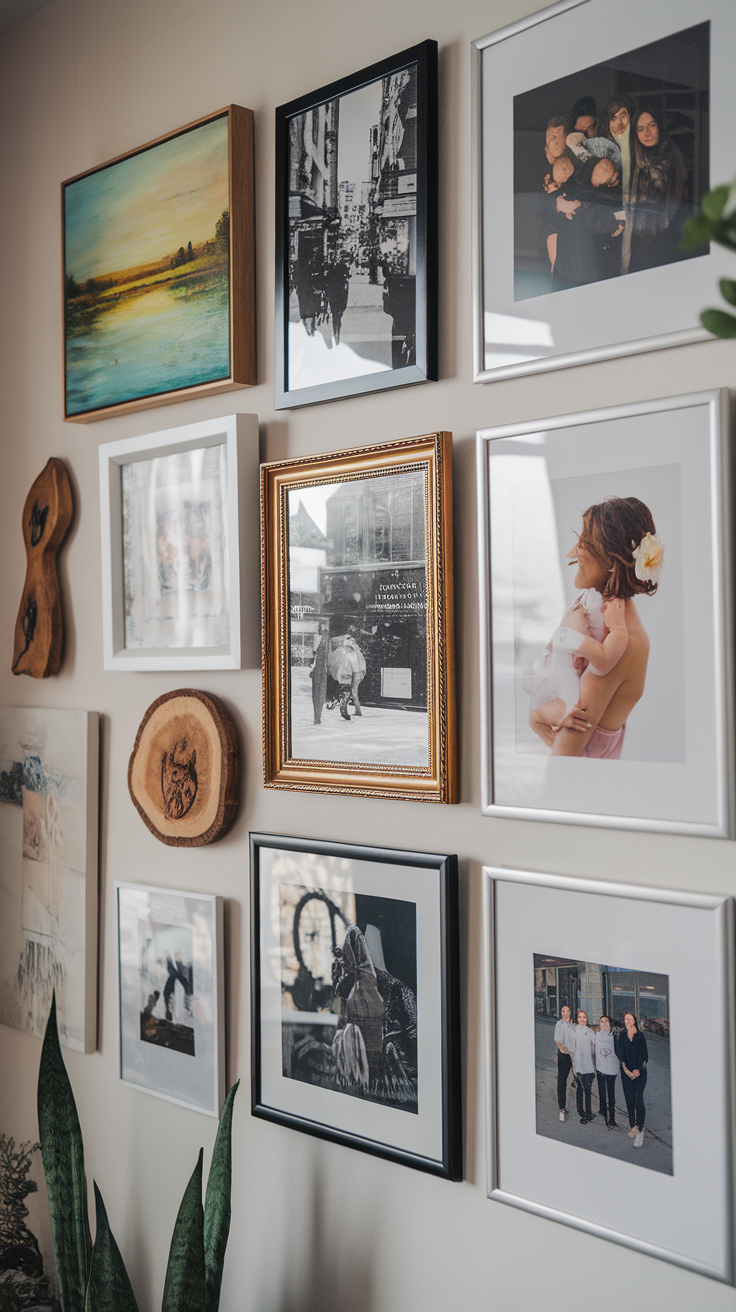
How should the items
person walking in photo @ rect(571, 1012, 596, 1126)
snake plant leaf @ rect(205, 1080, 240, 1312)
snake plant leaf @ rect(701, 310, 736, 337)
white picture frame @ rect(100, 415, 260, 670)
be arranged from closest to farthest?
snake plant leaf @ rect(701, 310, 736, 337), person walking in photo @ rect(571, 1012, 596, 1126), snake plant leaf @ rect(205, 1080, 240, 1312), white picture frame @ rect(100, 415, 260, 670)

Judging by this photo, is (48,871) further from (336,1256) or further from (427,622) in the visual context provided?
(427,622)

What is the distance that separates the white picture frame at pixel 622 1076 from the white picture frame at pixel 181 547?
1.88 feet

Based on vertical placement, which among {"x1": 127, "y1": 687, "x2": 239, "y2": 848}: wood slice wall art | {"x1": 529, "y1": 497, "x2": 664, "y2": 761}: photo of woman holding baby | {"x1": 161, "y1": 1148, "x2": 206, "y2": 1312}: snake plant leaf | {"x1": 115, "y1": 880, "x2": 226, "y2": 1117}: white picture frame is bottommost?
{"x1": 161, "y1": 1148, "x2": 206, "y2": 1312}: snake plant leaf

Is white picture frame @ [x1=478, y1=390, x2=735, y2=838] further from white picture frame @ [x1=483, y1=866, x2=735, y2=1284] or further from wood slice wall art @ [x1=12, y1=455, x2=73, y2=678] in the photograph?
wood slice wall art @ [x1=12, y1=455, x2=73, y2=678]

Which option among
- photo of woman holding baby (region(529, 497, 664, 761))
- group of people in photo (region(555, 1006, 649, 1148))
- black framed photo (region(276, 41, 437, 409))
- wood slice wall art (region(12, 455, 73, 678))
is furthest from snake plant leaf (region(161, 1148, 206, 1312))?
black framed photo (region(276, 41, 437, 409))

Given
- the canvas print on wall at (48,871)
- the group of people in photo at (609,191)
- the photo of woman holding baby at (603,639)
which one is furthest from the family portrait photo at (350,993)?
the group of people in photo at (609,191)

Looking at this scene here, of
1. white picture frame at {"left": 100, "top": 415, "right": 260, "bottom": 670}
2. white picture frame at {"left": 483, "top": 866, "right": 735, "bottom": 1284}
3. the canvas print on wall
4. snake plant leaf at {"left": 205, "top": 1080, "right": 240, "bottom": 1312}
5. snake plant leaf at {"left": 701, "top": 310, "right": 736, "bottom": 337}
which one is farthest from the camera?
the canvas print on wall

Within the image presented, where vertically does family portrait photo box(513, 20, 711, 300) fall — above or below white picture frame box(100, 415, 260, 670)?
above

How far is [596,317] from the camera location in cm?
110

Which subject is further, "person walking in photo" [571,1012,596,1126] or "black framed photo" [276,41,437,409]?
"black framed photo" [276,41,437,409]

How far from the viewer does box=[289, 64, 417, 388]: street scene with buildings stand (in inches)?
50.2

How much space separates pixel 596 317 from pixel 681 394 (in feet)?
0.47

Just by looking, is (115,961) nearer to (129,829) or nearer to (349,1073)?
(129,829)

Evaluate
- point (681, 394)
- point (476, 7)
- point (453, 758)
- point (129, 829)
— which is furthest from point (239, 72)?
point (129, 829)
